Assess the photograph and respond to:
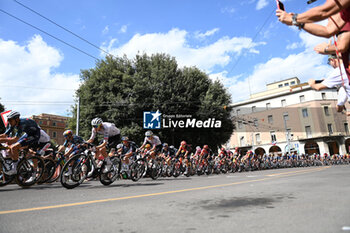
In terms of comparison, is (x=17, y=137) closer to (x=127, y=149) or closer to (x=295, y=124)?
(x=127, y=149)

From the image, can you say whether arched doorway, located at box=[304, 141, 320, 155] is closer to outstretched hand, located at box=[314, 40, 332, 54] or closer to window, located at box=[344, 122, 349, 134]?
window, located at box=[344, 122, 349, 134]

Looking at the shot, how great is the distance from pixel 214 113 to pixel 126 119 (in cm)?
857

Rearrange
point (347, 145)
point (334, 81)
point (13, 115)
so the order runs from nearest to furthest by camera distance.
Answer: point (334, 81) < point (13, 115) < point (347, 145)

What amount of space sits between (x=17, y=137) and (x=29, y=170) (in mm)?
987

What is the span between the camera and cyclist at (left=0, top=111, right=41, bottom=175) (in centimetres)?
606

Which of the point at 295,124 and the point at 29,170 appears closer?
the point at 29,170

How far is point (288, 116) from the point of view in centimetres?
4828

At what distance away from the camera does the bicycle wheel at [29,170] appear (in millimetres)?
6147

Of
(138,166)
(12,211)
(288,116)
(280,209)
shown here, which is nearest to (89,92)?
(138,166)

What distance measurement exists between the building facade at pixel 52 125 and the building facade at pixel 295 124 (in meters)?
55.0

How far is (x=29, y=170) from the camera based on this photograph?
6.39 meters

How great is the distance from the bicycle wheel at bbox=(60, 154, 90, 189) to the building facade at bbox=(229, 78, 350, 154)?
122ft

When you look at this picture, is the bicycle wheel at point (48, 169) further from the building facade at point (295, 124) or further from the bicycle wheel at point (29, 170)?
the building facade at point (295, 124)

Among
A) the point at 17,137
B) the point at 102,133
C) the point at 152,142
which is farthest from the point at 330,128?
the point at 17,137
